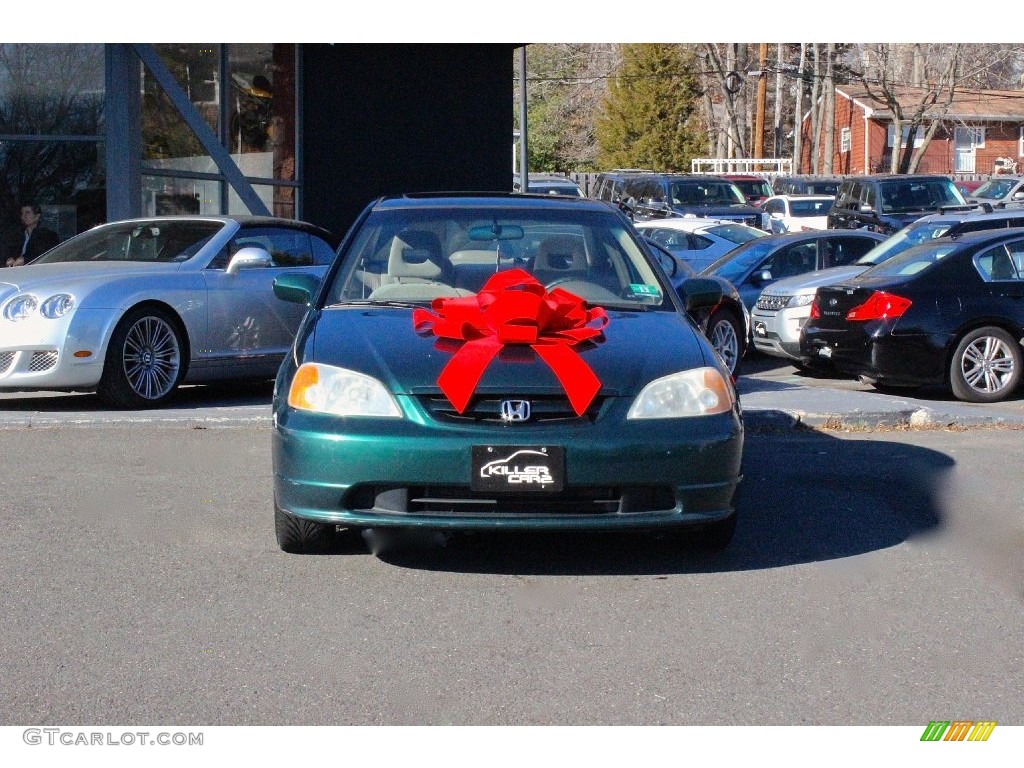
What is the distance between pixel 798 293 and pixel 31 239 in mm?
7867

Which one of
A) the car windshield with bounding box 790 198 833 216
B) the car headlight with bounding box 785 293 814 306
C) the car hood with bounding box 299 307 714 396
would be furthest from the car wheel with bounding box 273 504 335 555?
the car windshield with bounding box 790 198 833 216

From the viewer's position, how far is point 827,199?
35.2 metres

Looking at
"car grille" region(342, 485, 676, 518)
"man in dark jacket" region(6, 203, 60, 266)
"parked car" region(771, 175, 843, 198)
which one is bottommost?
"car grille" region(342, 485, 676, 518)

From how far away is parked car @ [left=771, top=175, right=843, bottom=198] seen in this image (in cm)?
3931

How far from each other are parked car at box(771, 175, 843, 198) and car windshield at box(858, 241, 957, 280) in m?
27.3

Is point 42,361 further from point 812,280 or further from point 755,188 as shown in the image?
point 755,188

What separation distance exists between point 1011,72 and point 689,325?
5996cm

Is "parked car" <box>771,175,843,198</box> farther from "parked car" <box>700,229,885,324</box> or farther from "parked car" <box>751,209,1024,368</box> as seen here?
"parked car" <box>751,209,1024,368</box>

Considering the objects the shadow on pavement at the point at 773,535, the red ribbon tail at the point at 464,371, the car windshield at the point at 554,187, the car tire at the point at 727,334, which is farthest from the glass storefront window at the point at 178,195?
the car windshield at the point at 554,187

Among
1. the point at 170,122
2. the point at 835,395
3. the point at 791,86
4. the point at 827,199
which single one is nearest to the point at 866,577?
the point at 835,395

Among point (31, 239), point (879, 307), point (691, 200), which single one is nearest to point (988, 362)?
point (879, 307)

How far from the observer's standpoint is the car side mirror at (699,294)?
22.3ft

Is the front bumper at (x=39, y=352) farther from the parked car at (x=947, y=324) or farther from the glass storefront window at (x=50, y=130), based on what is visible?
the parked car at (x=947, y=324)

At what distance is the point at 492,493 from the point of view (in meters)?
5.29
